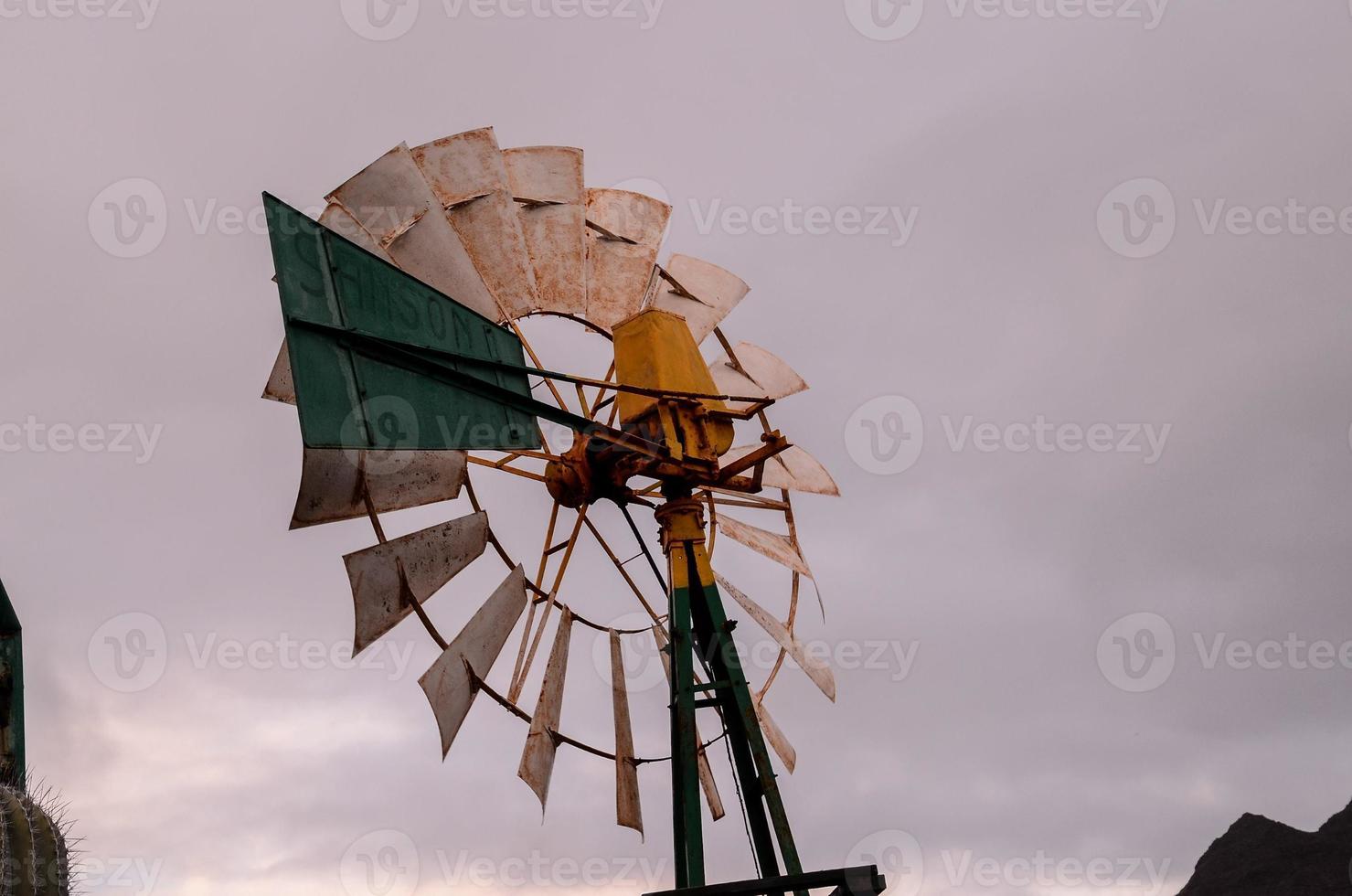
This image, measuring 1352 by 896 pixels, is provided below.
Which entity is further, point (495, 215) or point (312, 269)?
point (495, 215)

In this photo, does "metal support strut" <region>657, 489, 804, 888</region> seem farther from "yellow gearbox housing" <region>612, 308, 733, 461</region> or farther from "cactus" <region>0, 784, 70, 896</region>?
"cactus" <region>0, 784, 70, 896</region>

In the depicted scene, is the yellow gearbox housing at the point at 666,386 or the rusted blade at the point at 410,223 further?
the yellow gearbox housing at the point at 666,386

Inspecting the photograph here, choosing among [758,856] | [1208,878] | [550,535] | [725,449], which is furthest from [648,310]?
[1208,878]

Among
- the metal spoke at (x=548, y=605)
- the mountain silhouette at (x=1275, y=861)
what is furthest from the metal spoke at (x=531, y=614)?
the mountain silhouette at (x=1275, y=861)

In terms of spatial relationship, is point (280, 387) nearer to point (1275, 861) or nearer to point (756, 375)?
point (756, 375)

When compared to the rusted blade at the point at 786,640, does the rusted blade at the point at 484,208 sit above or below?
above

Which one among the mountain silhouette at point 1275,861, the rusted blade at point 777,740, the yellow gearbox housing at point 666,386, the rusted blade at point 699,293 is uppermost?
the rusted blade at point 699,293

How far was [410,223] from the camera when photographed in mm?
8977

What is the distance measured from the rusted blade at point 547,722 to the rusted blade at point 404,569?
1.00 m

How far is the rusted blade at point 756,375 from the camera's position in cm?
1130

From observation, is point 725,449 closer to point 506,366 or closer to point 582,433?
point 582,433

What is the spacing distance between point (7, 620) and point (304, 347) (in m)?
2.18

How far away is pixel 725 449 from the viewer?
31.4 ft

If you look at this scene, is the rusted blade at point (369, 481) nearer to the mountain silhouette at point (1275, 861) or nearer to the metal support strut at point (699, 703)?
the metal support strut at point (699, 703)
